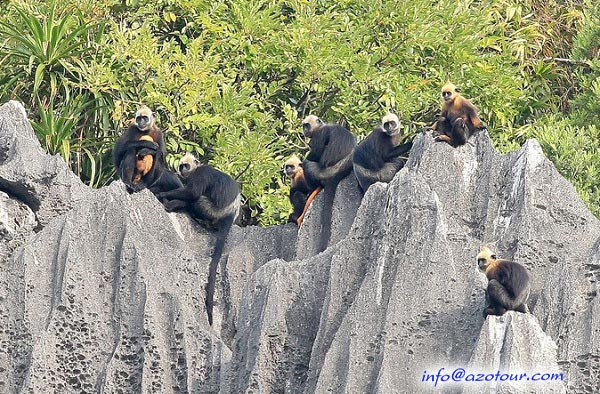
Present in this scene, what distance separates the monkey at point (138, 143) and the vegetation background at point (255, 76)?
5.40 feet

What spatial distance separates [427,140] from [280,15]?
4.69 meters

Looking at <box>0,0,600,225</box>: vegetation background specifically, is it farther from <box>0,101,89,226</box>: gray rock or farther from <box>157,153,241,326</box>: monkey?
<box>0,101,89,226</box>: gray rock

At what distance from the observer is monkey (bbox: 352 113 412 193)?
9.93m

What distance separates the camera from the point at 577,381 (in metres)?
7.64

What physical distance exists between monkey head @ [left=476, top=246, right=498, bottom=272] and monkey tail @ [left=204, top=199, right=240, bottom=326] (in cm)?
203

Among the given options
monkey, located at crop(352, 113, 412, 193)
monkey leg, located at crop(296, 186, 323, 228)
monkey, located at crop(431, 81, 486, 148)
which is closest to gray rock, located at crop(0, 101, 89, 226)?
monkey leg, located at crop(296, 186, 323, 228)

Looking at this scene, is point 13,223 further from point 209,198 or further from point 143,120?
point 143,120

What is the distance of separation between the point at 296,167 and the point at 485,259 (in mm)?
3497

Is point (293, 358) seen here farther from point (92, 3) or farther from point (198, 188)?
point (92, 3)

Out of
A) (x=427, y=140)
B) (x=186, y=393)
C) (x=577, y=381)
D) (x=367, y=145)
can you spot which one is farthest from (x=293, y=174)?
(x=577, y=381)

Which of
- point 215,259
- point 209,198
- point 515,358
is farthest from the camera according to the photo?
point 209,198

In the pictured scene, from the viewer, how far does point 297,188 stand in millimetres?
10969

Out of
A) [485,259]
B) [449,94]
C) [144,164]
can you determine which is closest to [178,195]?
[144,164]

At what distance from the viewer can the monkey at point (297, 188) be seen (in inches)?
422
